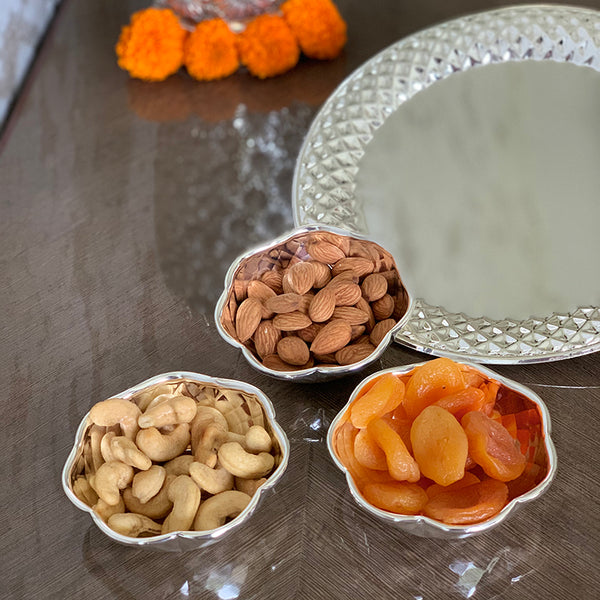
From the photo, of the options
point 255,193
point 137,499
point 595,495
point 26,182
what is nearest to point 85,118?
point 26,182

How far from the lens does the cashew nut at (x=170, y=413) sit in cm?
42

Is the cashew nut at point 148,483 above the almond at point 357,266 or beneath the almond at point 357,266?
beneath

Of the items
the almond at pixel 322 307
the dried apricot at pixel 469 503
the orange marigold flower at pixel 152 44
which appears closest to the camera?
the dried apricot at pixel 469 503

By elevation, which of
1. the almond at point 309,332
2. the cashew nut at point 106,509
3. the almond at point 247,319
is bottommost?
the cashew nut at point 106,509

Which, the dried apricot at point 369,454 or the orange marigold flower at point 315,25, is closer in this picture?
the dried apricot at point 369,454

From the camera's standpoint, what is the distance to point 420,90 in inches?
27.3

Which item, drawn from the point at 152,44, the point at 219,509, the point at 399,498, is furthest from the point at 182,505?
the point at 152,44

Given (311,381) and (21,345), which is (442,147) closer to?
(311,381)

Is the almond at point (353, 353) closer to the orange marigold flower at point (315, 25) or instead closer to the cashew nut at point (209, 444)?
the cashew nut at point (209, 444)

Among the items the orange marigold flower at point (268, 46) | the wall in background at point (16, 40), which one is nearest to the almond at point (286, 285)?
the orange marigold flower at point (268, 46)

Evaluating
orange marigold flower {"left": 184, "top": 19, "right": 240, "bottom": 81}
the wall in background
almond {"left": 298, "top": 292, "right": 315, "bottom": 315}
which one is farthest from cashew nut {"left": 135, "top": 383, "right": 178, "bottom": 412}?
the wall in background

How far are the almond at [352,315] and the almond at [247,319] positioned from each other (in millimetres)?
55

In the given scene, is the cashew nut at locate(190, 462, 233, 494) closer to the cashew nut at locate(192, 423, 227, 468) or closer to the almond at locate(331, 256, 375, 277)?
the cashew nut at locate(192, 423, 227, 468)

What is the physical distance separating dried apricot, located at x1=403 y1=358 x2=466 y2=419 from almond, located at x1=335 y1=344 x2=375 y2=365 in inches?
1.7
